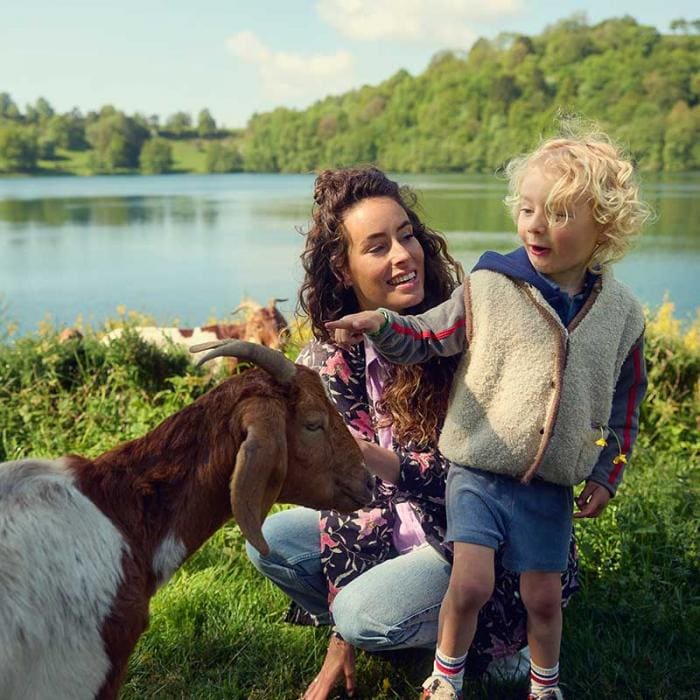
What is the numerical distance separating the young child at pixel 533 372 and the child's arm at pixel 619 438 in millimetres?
78

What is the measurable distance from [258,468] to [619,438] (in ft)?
4.95

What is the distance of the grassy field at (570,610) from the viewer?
4.00 m

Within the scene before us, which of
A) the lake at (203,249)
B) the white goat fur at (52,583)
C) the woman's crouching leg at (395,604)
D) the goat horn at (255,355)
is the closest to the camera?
the white goat fur at (52,583)

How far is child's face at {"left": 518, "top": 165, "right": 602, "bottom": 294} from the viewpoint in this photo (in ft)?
10.9

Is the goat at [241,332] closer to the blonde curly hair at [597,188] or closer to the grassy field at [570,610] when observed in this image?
the grassy field at [570,610]

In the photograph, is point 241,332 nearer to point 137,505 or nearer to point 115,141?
point 137,505

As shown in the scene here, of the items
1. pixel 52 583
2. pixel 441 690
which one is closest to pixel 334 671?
pixel 441 690

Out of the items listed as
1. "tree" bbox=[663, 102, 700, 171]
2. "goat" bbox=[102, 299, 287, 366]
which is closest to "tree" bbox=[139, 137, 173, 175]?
"tree" bbox=[663, 102, 700, 171]

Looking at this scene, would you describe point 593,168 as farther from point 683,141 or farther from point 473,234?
point 683,141

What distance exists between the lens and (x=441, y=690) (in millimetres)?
3420

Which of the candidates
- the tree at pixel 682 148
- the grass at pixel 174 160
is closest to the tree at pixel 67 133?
the grass at pixel 174 160

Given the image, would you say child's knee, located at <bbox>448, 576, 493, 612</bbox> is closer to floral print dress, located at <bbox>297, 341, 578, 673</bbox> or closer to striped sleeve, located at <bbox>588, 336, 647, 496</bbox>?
floral print dress, located at <bbox>297, 341, 578, 673</bbox>

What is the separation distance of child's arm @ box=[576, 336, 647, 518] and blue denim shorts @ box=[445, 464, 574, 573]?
0.18 metres

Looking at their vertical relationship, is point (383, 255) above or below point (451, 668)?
above
